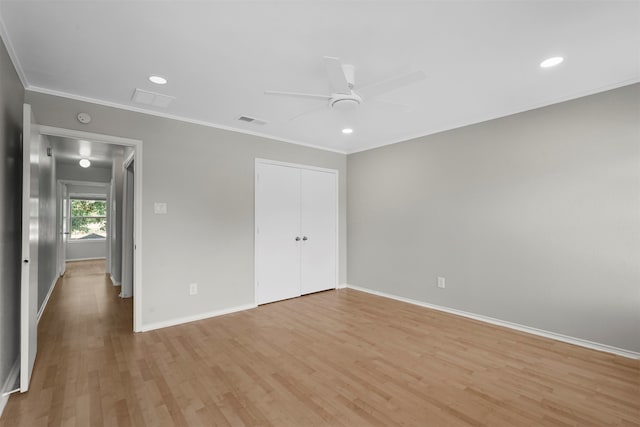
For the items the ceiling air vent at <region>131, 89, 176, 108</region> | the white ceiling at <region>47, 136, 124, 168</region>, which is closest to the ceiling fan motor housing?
the ceiling air vent at <region>131, 89, 176, 108</region>

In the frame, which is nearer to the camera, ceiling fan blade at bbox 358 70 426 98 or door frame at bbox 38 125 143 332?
ceiling fan blade at bbox 358 70 426 98

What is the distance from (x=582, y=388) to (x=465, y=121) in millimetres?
2925

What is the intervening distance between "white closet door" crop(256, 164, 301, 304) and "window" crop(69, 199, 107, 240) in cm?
787

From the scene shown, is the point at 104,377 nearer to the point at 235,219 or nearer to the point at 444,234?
the point at 235,219

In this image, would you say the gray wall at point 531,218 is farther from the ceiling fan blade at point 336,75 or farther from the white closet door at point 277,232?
the ceiling fan blade at point 336,75

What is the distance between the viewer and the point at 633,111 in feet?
8.86

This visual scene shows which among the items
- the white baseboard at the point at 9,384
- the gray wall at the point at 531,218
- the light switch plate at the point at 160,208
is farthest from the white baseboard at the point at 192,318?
the gray wall at the point at 531,218

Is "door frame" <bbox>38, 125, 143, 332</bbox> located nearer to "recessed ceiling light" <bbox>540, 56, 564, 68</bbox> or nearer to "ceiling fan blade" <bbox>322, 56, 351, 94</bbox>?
"ceiling fan blade" <bbox>322, 56, 351, 94</bbox>

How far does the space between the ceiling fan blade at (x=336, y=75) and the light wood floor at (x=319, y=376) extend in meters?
2.22

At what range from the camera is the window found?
9.20m

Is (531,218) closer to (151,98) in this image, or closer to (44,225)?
(151,98)

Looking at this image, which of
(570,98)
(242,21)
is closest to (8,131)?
(242,21)

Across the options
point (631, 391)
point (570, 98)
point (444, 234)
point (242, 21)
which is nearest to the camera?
point (242, 21)

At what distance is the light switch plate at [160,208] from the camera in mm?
3441
